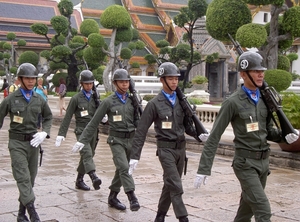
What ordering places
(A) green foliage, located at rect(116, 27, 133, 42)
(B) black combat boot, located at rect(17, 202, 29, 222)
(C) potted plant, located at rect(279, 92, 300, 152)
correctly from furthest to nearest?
1. (A) green foliage, located at rect(116, 27, 133, 42)
2. (C) potted plant, located at rect(279, 92, 300, 152)
3. (B) black combat boot, located at rect(17, 202, 29, 222)

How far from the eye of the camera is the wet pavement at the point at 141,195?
248 inches

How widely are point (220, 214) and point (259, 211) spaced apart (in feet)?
6.77

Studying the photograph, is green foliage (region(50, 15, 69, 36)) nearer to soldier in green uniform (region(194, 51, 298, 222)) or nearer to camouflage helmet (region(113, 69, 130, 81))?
camouflage helmet (region(113, 69, 130, 81))

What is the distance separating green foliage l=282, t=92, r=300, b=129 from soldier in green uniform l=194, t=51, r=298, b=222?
5449mm

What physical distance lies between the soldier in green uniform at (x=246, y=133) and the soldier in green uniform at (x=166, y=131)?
0.76 metres

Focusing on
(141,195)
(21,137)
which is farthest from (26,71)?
(141,195)

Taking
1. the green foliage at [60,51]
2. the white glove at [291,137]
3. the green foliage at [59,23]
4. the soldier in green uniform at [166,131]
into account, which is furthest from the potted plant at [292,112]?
the green foliage at [59,23]

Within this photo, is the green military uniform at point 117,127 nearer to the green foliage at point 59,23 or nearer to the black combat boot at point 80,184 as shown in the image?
the black combat boot at point 80,184

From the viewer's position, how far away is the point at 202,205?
6.87 m

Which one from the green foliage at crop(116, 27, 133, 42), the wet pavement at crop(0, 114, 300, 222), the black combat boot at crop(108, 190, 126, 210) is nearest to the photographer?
the wet pavement at crop(0, 114, 300, 222)

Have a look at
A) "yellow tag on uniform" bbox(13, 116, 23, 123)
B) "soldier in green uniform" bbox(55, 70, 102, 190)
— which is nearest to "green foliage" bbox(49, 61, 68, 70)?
"soldier in green uniform" bbox(55, 70, 102, 190)

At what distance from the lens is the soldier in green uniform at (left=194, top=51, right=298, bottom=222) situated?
185 inches

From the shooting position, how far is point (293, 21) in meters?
12.5

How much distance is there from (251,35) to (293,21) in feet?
4.20
